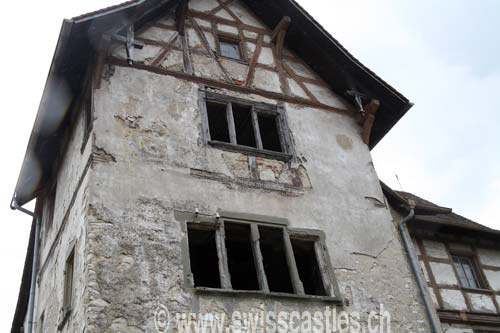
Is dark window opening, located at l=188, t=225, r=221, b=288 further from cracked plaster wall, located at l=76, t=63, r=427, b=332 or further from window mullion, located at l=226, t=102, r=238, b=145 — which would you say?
window mullion, located at l=226, t=102, r=238, b=145

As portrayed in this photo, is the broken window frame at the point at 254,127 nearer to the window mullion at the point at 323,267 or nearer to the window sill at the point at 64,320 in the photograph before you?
the window mullion at the point at 323,267

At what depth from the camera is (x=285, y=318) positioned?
346 inches

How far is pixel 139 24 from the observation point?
11.7m

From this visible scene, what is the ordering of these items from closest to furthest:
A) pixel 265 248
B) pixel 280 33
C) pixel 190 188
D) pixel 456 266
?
pixel 190 188 → pixel 265 248 → pixel 280 33 → pixel 456 266

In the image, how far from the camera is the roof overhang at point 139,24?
1088 cm

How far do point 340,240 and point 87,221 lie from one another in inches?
169

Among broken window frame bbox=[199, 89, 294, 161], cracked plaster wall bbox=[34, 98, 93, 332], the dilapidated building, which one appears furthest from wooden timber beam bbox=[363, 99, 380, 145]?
cracked plaster wall bbox=[34, 98, 93, 332]

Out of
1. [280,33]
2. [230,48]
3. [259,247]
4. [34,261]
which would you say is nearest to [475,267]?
[259,247]

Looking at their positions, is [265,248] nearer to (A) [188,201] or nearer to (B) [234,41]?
(A) [188,201]

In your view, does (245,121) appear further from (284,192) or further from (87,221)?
(87,221)

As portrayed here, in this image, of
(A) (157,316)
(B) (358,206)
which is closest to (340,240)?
(B) (358,206)

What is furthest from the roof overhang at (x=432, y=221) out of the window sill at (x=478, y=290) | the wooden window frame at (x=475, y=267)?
the window sill at (x=478, y=290)

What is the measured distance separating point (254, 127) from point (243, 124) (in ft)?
2.27

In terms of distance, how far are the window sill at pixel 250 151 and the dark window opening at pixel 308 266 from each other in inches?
66.4
